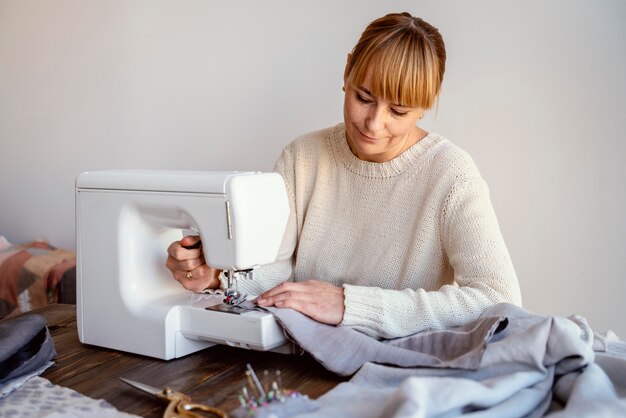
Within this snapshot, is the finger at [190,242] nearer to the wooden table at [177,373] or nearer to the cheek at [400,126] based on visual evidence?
the wooden table at [177,373]

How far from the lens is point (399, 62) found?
1698mm

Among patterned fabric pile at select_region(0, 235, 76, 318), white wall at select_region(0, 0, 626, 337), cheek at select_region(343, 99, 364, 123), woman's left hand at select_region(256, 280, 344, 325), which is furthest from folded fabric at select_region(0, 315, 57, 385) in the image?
patterned fabric pile at select_region(0, 235, 76, 318)

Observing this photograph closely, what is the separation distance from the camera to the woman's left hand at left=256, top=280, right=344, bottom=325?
1.44m

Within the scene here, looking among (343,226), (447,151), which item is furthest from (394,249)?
(447,151)

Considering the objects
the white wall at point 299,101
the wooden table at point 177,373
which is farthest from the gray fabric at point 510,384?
the white wall at point 299,101

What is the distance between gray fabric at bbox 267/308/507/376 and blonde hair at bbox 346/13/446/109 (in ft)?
2.05

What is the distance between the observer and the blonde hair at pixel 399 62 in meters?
1.70

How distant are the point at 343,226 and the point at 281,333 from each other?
647 mm

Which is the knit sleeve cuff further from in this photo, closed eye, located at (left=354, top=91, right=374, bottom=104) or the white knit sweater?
closed eye, located at (left=354, top=91, right=374, bottom=104)

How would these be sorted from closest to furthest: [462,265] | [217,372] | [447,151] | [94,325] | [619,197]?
1. [217,372]
2. [94,325]
3. [462,265]
4. [447,151]
5. [619,197]

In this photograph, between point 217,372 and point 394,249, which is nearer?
point 217,372

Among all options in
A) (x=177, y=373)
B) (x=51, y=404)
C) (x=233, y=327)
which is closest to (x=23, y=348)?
(x=51, y=404)

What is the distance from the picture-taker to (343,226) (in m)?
1.99

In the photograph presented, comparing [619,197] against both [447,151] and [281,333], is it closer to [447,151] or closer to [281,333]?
[447,151]
